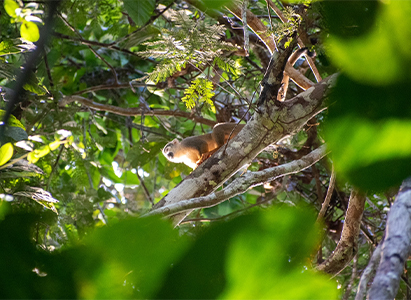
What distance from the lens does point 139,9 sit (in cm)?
391

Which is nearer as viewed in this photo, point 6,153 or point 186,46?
point 6,153

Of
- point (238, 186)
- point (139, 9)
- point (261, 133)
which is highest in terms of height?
point (139, 9)

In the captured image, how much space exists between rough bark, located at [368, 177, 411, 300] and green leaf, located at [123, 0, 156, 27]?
136 inches

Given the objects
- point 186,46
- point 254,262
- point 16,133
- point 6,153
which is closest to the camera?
point 254,262

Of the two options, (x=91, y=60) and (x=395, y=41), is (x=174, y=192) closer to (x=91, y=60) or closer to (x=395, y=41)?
(x=395, y=41)

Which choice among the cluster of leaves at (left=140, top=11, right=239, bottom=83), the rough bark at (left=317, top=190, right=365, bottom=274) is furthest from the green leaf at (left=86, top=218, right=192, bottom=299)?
the rough bark at (left=317, top=190, right=365, bottom=274)

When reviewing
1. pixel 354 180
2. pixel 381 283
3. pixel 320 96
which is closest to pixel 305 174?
pixel 320 96

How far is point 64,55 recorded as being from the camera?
225 inches

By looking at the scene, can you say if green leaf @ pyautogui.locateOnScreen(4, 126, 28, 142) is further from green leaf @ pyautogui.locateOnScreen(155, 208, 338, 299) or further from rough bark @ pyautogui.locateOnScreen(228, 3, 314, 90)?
green leaf @ pyautogui.locateOnScreen(155, 208, 338, 299)

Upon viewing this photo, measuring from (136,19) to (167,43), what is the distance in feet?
4.95

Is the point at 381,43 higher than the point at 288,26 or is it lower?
higher

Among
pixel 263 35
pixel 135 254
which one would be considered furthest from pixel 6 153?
pixel 263 35

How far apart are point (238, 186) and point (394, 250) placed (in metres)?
1.77

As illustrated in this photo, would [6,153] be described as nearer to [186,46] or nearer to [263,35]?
[186,46]
